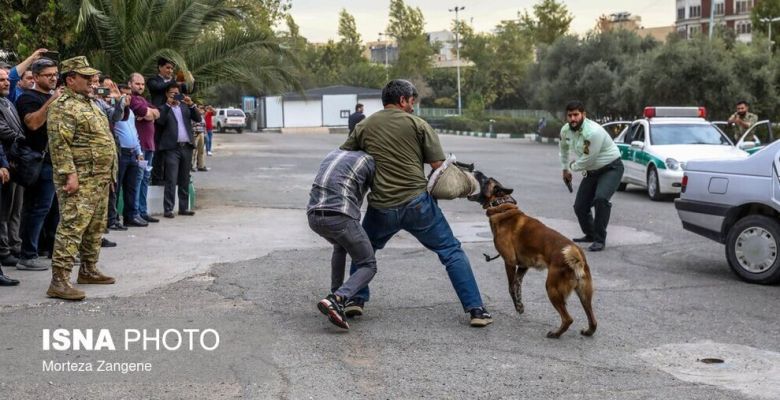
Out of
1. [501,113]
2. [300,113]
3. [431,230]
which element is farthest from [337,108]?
[431,230]

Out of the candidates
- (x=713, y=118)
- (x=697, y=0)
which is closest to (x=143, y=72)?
(x=713, y=118)

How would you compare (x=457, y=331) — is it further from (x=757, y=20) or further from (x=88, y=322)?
(x=757, y=20)

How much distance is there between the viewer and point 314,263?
9297 mm

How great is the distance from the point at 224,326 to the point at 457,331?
1662 millimetres

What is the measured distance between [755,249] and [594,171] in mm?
2416

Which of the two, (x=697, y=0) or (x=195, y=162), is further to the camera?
(x=697, y=0)

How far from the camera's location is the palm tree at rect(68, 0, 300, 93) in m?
14.6

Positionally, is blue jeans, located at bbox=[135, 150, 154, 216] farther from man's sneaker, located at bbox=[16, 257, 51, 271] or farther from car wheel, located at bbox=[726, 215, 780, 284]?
car wheel, located at bbox=[726, 215, 780, 284]

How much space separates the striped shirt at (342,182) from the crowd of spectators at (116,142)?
2270 mm

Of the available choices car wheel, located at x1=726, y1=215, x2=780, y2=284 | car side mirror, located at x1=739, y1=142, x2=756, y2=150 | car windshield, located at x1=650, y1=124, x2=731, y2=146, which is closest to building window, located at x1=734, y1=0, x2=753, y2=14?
car windshield, located at x1=650, y1=124, x2=731, y2=146

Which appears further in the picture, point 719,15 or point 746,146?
point 719,15

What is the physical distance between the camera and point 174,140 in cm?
1274

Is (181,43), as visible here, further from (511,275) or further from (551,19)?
(551,19)

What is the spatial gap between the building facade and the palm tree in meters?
90.7
